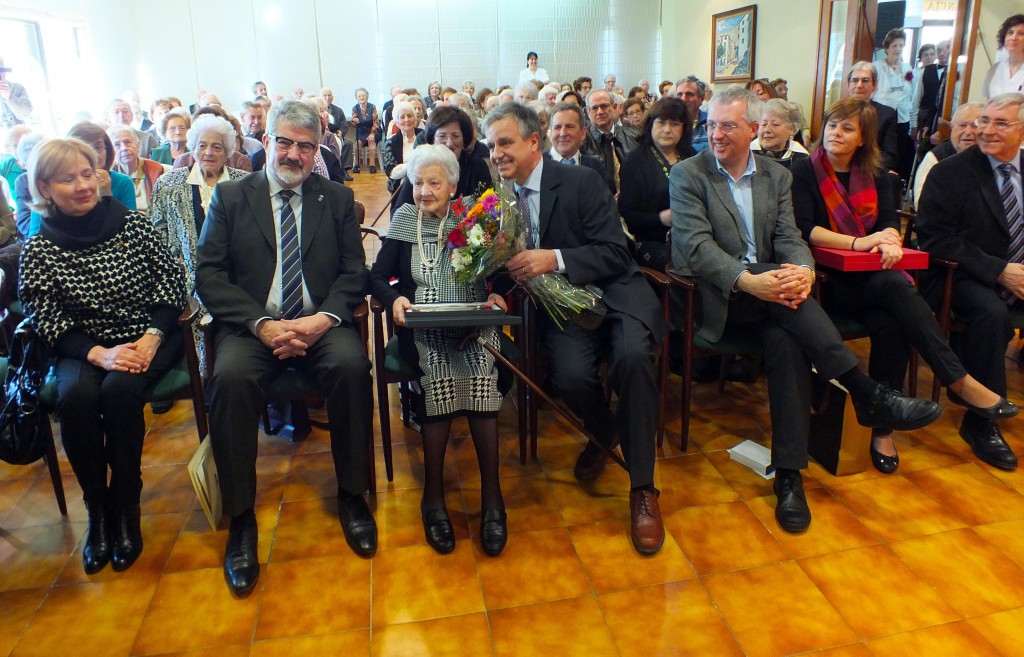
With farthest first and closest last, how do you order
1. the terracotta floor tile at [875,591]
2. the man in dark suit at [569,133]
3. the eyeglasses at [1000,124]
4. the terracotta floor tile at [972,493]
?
the man in dark suit at [569,133], the eyeglasses at [1000,124], the terracotta floor tile at [972,493], the terracotta floor tile at [875,591]

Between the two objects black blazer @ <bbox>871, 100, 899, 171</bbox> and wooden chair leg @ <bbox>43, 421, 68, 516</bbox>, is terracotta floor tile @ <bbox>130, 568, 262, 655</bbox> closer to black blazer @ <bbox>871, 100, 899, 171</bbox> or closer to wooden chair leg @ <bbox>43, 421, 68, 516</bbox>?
wooden chair leg @ <bbox>43, 421, 68, 516</bbox>

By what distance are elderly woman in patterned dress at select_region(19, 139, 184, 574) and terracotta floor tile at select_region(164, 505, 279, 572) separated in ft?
0.46

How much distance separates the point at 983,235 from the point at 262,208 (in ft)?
9.79

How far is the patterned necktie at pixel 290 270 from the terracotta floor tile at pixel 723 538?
1534mm

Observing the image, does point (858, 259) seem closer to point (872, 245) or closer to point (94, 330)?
point (872, 245)

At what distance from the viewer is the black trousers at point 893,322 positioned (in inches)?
109

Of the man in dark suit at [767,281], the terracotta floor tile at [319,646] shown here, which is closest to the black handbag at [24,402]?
the terracotta floor tile at [319,646]

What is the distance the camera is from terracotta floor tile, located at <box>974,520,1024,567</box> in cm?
227

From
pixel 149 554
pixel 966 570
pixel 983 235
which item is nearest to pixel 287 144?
pixel 149 554

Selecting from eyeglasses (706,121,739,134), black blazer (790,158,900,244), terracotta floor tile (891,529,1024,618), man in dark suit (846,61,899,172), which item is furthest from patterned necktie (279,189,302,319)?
man in dark suit (846,61,899,172)

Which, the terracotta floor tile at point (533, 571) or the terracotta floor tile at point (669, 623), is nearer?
the terracotta floor tile at point (669, 623)

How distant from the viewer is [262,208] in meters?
2.59

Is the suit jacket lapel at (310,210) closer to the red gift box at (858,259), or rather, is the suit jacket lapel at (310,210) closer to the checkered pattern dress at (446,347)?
the checkered pattern dress at (446,347)

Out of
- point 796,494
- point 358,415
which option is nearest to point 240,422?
point 358,415
